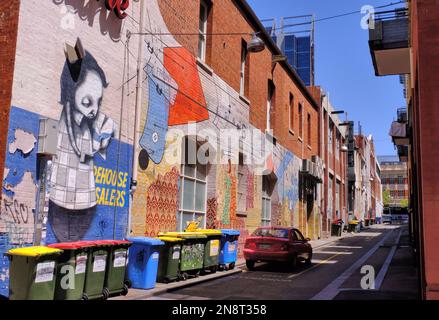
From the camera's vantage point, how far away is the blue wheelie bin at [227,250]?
13.9 meters

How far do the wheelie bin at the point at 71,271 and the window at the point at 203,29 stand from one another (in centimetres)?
979

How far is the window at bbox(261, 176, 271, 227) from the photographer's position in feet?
74.0

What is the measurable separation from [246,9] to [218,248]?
11.2 metres

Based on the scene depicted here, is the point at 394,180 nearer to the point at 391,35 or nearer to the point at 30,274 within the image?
the point at 391,35

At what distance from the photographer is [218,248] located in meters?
13.5

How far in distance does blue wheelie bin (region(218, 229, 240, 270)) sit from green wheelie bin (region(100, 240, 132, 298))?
16.2 ft

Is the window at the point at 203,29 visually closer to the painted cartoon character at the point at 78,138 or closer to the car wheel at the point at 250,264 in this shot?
the painted cartoon character at the point at 78,138

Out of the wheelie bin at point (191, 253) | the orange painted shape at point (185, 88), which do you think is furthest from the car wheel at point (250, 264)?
the orange painted shape at point (185, 88)

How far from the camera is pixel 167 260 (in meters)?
10.9

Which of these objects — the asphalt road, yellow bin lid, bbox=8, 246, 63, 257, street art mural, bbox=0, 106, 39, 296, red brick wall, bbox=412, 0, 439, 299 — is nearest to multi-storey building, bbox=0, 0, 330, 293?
street art mural, bbox=0, 106, 39, 296

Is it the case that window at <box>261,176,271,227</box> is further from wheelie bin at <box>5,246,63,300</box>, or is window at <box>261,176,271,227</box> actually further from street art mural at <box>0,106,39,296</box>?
wheelie bin at <box>5,246,63,300</box>

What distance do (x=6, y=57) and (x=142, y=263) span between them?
5129 mm
